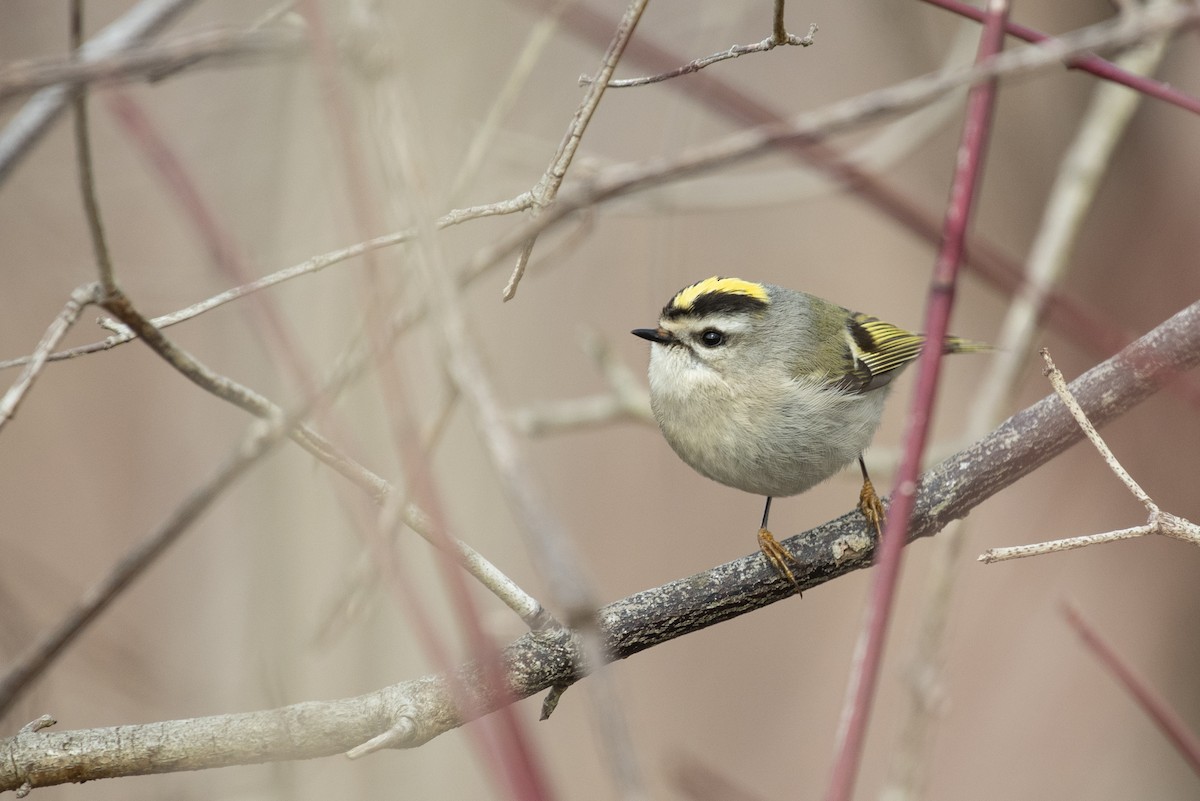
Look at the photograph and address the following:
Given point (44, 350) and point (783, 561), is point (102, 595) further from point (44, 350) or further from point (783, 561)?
point (783, 561)

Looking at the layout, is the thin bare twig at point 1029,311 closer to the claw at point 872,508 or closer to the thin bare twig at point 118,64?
the claw at point 872,508

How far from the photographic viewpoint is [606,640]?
1.64m

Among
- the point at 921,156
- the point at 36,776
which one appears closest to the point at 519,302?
the point at 921,156

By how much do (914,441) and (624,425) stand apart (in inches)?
119

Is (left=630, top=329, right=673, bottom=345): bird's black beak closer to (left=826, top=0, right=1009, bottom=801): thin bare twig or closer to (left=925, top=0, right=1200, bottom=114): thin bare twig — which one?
(left=925, top=0, right=1200, bottom=114): thin bare twig

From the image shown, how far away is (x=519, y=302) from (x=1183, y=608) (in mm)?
2481

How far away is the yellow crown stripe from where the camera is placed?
258cm

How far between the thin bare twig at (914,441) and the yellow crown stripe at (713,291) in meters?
1.76

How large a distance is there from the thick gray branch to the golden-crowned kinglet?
20.2 inches

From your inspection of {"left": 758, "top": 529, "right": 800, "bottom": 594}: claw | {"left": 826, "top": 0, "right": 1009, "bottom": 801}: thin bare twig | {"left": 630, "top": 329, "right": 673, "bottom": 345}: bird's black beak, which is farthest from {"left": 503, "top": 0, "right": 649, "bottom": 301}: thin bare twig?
{"left": 630, "top": 329, "right": 673, "bottom": 345}: bird's black beak

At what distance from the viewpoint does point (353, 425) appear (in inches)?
114

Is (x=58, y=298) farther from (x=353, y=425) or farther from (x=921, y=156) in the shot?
(x=921, y=156)

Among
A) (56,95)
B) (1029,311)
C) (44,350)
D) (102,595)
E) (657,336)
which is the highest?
(56,95)

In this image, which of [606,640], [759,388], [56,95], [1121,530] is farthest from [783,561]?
[56,95]
